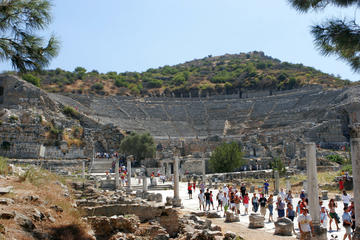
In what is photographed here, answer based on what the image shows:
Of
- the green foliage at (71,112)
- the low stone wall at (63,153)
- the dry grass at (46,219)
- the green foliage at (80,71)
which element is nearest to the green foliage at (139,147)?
the low stone wall at (63,153)

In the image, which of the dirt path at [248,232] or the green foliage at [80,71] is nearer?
the dirt path at [248,232]

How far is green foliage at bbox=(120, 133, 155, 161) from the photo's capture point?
44.2 meters

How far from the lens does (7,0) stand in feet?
28.7

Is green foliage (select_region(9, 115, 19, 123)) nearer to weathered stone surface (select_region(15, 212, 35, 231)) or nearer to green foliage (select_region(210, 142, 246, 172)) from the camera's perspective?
green foliage (select_region(210, 142, 246, 172))

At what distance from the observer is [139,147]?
4403 centimetres

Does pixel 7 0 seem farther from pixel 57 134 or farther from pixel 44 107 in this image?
pixel 44 107

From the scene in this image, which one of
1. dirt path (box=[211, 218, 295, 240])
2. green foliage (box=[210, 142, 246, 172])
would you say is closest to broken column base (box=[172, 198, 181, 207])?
dirt path (box=[211, 218, 295, 240])

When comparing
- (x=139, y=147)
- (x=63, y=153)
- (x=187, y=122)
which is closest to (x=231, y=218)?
(x=139, y=147)

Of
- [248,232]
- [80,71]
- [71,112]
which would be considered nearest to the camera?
[248,232]

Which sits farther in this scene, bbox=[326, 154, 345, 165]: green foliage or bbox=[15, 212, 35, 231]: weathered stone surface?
bbox=[326, 154, 345, 165]: green foliage

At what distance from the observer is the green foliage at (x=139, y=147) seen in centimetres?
4419

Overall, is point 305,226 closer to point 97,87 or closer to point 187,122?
point 187,122

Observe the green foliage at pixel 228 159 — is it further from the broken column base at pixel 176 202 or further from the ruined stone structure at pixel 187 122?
the broken column base at pixel 176 202

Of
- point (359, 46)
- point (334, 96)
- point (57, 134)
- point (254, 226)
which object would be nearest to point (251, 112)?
point (334, 96)
